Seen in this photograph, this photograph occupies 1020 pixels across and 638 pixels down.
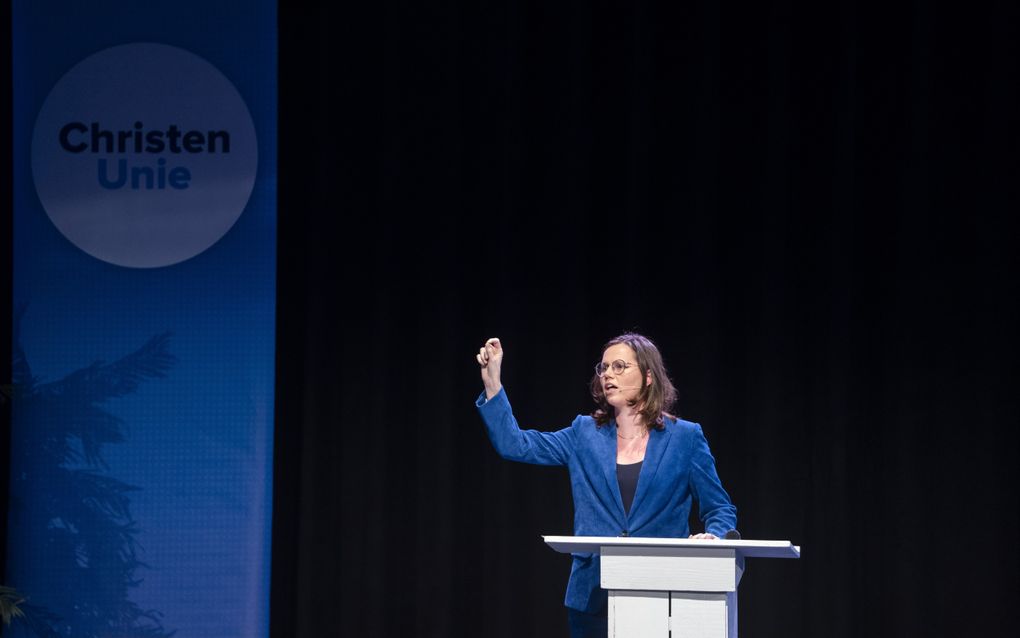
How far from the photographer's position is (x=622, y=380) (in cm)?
351

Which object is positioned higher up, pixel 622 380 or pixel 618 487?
pixel 622 380

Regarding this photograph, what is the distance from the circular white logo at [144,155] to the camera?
187 inches

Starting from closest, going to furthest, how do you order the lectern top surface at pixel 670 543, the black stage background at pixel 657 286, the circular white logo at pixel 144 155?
the lectern top surface at pixel 670 543 < the black stage background at pixel 657 286 < the circular white logo at pixel 144 155

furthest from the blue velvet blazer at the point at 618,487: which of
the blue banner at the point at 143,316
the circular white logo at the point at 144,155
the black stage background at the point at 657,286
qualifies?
the circular white logo at the point at 144,155

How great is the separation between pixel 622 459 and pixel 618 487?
0.38ft

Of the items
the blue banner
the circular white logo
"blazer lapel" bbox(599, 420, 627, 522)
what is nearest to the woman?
"blazer lapel" bbox(599, 420, 627, 522)

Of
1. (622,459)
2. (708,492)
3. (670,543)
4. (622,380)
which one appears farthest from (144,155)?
(670,543)

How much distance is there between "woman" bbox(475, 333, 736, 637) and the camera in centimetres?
328

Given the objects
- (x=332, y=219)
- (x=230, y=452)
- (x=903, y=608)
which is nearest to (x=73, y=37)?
(x=332, y=219)

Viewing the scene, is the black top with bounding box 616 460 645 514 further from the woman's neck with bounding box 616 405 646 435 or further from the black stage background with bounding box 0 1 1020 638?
the black stage background with bounding box 0 1 1020 638

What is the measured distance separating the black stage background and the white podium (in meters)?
1.84

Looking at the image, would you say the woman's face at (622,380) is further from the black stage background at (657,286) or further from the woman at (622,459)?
the black stage background at (657,286)

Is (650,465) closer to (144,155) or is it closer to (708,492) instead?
(708,492)

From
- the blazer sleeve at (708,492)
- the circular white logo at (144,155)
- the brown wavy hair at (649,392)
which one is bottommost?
the blazer sleeve at (708,492)
